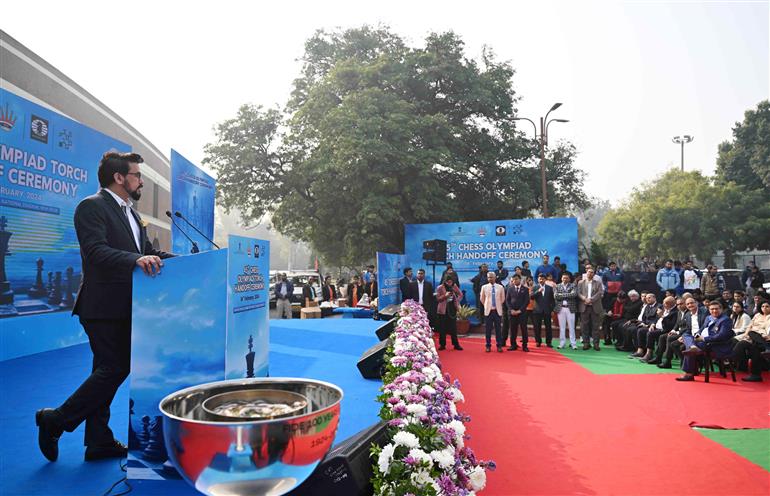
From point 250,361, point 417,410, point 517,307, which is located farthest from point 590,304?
point 417,410

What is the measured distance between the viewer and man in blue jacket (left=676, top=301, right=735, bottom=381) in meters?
7.61

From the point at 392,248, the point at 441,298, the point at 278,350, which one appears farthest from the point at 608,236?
the point at 278,350

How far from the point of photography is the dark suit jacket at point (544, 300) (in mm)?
11125

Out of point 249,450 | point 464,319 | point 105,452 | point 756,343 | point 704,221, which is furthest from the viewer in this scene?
point 704,221

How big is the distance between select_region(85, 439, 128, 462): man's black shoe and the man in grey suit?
386 inches

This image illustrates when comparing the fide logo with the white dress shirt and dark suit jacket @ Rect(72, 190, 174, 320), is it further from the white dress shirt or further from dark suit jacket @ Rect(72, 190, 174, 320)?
dark suit jacket @ Rect(72, 190, 174, 320)

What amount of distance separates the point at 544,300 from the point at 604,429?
608 centimetres

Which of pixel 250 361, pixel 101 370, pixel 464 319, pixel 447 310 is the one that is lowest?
pixel 464 319

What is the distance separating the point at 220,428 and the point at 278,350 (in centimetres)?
662

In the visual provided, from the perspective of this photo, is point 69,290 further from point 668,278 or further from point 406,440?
point 668,278

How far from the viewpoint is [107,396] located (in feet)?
9.32

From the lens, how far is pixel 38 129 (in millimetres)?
6742

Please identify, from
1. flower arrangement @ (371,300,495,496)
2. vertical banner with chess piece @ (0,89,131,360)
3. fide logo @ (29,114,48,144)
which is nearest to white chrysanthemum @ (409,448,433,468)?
flower arrangement @ (371,300,495,496)

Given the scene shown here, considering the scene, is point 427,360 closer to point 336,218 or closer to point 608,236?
point 336,218
